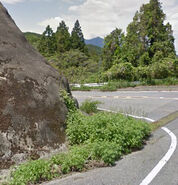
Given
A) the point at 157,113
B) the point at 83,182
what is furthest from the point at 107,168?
the point at 157,113

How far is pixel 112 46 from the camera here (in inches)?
1204

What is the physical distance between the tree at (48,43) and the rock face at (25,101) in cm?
4524

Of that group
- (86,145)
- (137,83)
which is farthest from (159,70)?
(86,145)

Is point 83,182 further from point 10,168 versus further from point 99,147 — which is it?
point 10,168

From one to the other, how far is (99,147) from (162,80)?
17.4 meters

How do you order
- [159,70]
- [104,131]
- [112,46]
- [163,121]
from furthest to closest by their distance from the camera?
1. [112,46]
2. [159,70]
3. [163,121]
4. [104,131]

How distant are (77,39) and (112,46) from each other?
24307 millimetres

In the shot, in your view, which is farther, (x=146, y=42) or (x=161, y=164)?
(x=146, y=42)

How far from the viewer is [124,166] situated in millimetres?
4086

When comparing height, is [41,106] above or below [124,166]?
above

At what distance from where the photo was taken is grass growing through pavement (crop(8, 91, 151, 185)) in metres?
3.71

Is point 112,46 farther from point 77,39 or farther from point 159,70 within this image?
point 77,39

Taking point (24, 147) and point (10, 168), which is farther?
point (24, 147)

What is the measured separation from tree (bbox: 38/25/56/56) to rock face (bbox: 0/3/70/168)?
4524cm
